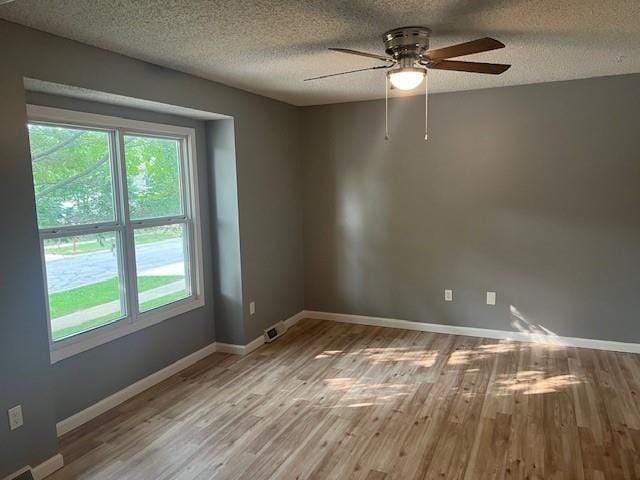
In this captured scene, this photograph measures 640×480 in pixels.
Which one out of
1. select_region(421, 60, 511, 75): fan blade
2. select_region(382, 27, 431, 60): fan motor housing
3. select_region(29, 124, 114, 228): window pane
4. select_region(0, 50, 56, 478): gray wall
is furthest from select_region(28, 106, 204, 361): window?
select_region(421, 60, 511, 75): fan blade

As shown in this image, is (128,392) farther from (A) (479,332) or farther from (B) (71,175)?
(A) (479,332)

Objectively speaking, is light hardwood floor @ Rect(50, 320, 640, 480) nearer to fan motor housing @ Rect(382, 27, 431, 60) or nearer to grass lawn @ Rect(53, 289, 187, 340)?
grass lawn @ Rect(53, 289, 187, 340)

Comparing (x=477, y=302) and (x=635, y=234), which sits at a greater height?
(x=635, y=234)

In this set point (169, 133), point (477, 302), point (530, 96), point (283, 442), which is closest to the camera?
point (283, 442)

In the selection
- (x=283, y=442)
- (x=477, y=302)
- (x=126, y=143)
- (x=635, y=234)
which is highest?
(x=126, y=143)

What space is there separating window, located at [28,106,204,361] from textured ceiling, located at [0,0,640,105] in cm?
67

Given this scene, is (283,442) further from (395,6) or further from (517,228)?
(517,228)

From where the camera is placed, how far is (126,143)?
3.44m

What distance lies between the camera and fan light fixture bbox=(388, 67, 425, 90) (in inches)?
99.2

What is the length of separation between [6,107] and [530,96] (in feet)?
13.3

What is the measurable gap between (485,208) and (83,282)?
3.57 metres

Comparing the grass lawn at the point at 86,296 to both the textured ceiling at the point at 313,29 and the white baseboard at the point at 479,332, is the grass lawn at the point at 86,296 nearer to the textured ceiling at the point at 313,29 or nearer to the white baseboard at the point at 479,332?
the textured ceiling at the point at 313,29

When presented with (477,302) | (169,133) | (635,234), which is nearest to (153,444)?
(169,133)

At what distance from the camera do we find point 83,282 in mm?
3164
